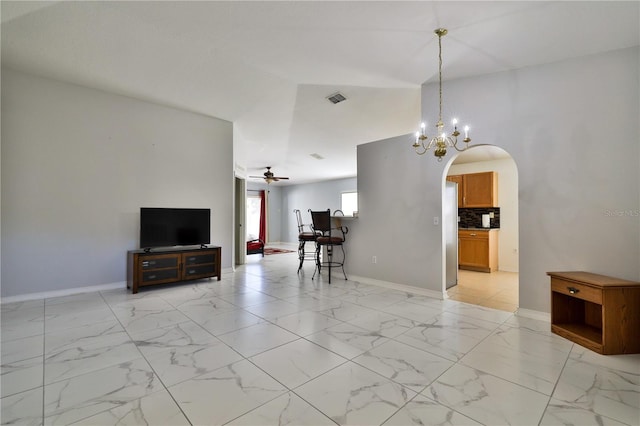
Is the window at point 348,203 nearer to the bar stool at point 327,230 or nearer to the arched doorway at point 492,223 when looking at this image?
the arched doorway at point 492,223

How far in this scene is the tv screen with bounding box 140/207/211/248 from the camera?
4.36 metres

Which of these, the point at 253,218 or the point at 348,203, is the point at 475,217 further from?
the point at 253,218

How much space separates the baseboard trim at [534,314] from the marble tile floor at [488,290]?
172 millimetres

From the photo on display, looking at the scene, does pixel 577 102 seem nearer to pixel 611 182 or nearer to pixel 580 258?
pixel 611 182

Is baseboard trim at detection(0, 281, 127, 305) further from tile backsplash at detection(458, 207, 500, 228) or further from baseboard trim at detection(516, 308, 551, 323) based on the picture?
tile backsplash at detection(458, 207, 500, 228)

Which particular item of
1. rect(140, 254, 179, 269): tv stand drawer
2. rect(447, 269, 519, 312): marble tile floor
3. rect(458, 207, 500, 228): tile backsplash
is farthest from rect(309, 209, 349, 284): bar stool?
rect(458, 207, 500, 228): tile backsplash

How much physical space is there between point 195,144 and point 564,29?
5202 mm

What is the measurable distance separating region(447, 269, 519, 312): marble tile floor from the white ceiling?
294cm

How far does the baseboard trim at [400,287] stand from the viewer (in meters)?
3.94

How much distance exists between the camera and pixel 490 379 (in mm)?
1944

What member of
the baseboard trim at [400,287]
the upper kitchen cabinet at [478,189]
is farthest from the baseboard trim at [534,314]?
the upper kitchen cabinet at [478,189]

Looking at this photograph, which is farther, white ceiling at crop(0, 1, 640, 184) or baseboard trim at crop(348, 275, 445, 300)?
baseboard trim at crop(348, 275, 445, 300)

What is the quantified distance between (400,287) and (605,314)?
231 cm

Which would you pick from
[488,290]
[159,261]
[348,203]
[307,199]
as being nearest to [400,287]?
[488,290]
